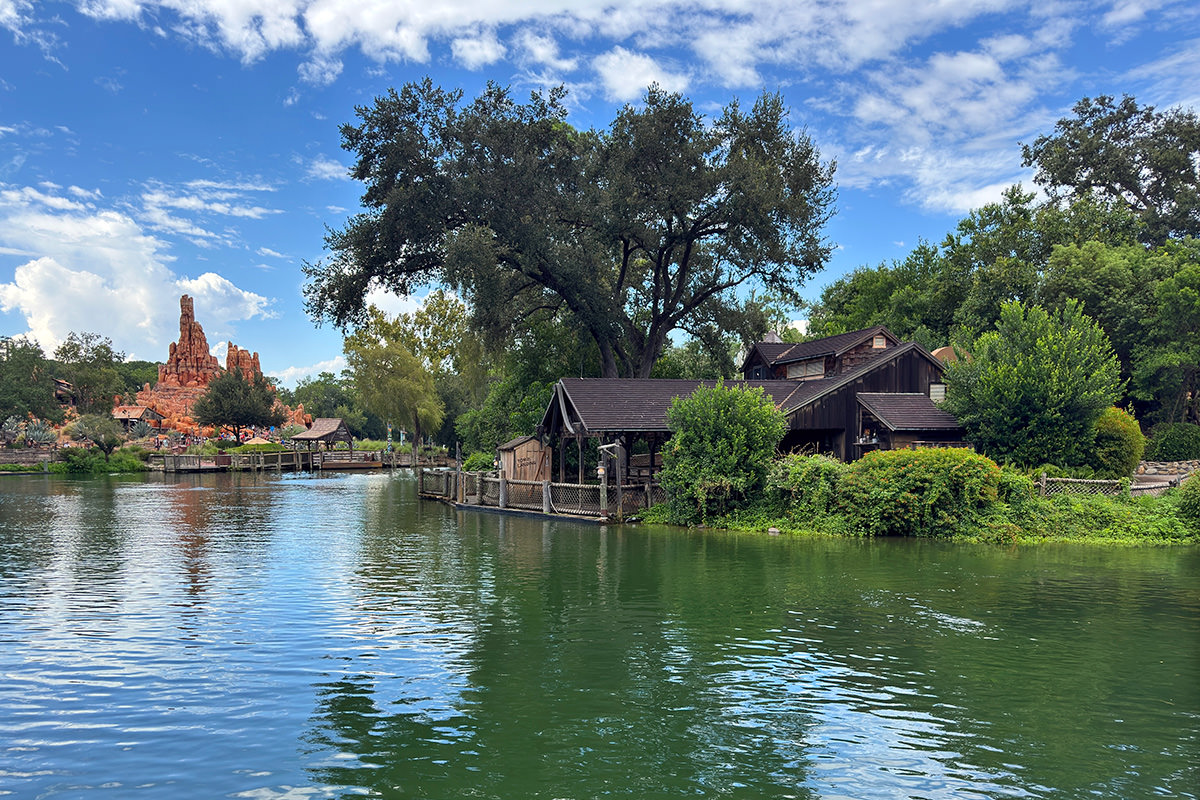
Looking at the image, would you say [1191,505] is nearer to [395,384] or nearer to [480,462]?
[480,462]

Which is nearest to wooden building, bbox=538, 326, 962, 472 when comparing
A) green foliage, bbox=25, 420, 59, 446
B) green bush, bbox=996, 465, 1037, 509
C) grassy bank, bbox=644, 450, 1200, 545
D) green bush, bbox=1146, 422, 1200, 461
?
grassy bank, bbox=644, 450, 1200, 545

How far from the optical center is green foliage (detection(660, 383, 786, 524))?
29.8 meters

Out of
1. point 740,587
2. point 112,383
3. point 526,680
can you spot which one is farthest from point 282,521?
point 112,383

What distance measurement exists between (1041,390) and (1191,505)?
627 cm

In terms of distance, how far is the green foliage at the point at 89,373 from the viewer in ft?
356

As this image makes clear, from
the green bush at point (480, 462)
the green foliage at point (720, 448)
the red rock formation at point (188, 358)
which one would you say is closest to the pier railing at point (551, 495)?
the green bush at point (480, 462)

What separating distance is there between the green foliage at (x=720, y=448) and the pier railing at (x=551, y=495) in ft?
7.83

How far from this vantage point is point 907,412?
114 ft

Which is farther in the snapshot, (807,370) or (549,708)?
(807,370)

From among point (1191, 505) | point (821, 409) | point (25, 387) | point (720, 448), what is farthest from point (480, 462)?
point (25, 387)

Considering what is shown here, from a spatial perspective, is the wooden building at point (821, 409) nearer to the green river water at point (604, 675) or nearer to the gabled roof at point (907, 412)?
the gabled roof at point (907, 412)

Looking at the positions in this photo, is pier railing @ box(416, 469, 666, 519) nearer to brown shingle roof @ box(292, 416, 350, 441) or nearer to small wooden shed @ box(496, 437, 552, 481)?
small wooden shed @ box(496, 437, 552, 481)

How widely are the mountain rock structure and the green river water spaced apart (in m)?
115

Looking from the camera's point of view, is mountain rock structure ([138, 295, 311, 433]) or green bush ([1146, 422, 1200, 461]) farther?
mountain rock structure ([138, 295, 311, 433])
